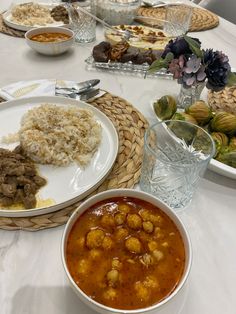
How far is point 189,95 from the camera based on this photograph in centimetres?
102

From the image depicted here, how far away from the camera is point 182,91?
103cm

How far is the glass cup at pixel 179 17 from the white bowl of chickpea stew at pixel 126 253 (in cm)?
119

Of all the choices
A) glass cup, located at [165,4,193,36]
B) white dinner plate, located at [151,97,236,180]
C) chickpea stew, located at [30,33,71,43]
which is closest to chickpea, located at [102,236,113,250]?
white dinner plate, located at [151,97,236,180]

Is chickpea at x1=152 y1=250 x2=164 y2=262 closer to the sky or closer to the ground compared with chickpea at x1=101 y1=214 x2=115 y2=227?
closer to the sky

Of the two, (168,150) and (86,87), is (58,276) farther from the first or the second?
(86,87)

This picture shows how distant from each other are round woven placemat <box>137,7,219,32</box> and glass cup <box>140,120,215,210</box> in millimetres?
1028

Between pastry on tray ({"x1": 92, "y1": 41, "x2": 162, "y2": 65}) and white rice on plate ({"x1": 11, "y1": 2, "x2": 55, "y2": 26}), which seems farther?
white rice on plate ({"x1": 11, "y1": 2, "x2": 55, "y2": 26})

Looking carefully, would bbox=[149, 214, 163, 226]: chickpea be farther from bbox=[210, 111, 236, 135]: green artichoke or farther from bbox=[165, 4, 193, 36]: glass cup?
bbox=[165, 4, 193, 36]: glass cup

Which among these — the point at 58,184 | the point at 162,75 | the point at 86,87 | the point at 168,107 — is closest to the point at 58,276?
the point at 58,184

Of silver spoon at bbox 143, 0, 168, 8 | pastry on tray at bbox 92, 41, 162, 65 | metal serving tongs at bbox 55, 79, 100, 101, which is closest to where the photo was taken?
metal serving tongs at bbox 55, 79, 100, 101

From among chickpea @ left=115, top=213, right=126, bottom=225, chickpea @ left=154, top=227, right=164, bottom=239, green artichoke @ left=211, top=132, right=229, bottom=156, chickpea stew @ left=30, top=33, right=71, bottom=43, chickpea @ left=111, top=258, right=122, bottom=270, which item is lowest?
chickpea stew @ left=30, top=33, right=71, bottom=43

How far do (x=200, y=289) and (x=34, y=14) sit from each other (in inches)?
56.1

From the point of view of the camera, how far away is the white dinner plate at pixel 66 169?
68 cm

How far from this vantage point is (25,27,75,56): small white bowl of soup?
1264mm
